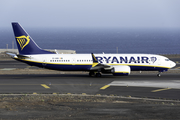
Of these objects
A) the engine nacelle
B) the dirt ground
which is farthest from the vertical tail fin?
the dirt ground

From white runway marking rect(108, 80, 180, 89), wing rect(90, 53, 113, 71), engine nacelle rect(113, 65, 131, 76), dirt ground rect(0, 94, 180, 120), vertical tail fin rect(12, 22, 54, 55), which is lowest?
white runway marking rect(108, 80, 180, 89)

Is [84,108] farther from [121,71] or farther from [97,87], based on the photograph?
[121,71]

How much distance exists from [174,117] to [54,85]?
64.6 feet

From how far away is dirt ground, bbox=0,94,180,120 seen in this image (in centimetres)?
2141

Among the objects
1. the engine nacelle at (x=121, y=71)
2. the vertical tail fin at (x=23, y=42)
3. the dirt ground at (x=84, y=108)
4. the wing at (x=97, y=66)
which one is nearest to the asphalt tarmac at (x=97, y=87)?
the engine nacelle at (x=121, y=71)

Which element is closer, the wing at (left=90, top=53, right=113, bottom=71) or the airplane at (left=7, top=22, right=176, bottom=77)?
the wing at (left=90, top=53, right=113, bottom=71)

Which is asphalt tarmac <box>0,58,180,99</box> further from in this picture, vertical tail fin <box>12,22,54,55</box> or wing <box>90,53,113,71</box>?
vertical tail fin <box>12,22,54,55</box>

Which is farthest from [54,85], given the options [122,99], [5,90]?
[122,99]

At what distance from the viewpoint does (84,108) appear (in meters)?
24.1

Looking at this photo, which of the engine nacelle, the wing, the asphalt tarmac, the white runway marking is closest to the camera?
the asphalt tarmac

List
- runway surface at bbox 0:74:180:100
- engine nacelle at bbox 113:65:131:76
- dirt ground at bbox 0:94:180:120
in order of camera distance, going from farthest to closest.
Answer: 1. engine nacelle at bbox 113:65:131:76
2. runway surface at bbox 0:74:180:100
3. dirt ground at bbox 0:94:180:120

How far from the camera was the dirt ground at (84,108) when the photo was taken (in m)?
21.4

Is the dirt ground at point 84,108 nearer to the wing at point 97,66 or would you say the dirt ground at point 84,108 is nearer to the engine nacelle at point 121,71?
the engine nacelle at point 121,71

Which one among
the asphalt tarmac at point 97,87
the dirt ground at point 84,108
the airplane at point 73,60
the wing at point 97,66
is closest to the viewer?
the dirt ground at point 84,108
